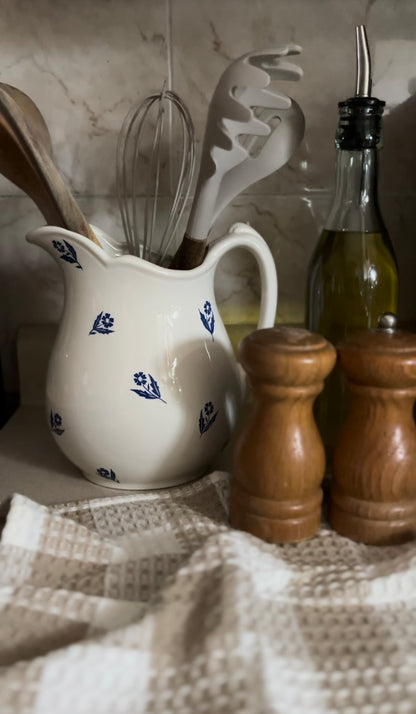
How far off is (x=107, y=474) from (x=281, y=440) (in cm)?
15

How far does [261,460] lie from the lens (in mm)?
404

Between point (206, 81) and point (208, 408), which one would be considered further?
point (206, 81)

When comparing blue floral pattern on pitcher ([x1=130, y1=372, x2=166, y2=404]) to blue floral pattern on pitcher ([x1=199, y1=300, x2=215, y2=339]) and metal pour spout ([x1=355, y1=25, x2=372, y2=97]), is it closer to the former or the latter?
blue floral pattern on pitcher ([x1=199, y1=300, x2=215, y2=339])

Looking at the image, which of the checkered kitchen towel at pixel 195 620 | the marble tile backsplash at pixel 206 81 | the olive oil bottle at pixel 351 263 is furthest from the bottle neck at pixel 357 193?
the checkered kitchen towel at pixel 195 620

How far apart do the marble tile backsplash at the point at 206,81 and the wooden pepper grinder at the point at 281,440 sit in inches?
10.2

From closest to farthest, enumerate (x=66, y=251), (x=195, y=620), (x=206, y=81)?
(x=195, y=620) → (x=66, y=251) → (x=206, y=81)

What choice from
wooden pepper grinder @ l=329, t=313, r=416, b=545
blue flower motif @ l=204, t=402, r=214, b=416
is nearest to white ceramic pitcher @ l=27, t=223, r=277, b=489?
blue flower motif @ l=204, t=402, r=214, b=416

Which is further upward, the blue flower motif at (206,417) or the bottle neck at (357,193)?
the bottle neck at (357,193)

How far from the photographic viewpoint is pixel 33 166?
0.43 metres

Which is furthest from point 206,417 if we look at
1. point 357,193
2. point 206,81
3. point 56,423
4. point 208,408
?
point 206,81

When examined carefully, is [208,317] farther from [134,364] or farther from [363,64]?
[363,64]

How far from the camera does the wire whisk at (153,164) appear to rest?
0.60m

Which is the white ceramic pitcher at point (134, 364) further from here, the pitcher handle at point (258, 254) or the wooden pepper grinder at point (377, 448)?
the wooden pepper grinder at point (377, 448)

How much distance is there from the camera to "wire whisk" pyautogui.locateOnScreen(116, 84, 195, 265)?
60cm
